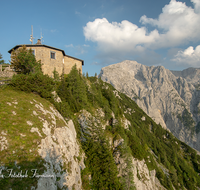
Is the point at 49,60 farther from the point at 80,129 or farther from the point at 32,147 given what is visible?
the point at 32,147

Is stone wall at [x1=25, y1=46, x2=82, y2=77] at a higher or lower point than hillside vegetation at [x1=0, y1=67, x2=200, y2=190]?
higher

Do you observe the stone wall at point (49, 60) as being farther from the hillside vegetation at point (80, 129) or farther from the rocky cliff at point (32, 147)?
the rocky cliff at point (32, 147)

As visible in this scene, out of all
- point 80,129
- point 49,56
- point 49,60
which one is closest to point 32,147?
point 80,129

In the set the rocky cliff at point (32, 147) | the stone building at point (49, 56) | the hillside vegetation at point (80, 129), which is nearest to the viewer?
the rocky cliff at point (32, 147)

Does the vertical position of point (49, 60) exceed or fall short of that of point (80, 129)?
it exceeds it

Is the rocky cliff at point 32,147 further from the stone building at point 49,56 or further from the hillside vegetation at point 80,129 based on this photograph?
the stone building at point 49,56

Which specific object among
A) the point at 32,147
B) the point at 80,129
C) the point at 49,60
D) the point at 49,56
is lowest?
the point at 80,129

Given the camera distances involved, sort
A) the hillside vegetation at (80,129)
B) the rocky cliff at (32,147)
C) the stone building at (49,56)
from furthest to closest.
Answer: the stone building at (49,56) < the hillside vegetation at (80,129) < the rocky cliff at (32,147)

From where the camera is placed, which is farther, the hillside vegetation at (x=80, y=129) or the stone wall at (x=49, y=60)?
the stone wall at (x=49, y=60)

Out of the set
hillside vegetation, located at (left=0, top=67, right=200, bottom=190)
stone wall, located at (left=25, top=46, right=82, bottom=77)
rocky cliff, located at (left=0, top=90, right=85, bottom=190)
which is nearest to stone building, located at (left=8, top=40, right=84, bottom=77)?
stone wall, located at (left=25, top=46, right=82, bottom=77)

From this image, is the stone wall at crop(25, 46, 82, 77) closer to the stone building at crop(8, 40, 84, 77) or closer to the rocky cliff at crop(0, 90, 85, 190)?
the stone building at crop(8, 40, 84, 77)

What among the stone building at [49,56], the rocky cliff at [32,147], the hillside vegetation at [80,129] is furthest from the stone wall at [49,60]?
the rocky cliff at [32,147]

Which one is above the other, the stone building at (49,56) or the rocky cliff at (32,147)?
the stone building at (49,56)

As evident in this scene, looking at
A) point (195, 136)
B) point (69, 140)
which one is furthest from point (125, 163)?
point (195, 136)
